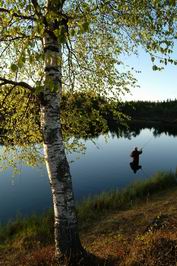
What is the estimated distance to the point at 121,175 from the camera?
3044 cm

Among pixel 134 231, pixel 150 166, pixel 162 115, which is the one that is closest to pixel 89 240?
pixel 134 231

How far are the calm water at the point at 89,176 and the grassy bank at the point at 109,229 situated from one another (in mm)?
2769

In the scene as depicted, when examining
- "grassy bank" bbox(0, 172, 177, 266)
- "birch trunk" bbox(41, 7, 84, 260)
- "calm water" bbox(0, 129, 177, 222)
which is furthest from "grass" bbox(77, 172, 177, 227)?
"birch trunk" bbox(41, 7, 84, 260)

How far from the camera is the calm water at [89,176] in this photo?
2312cm

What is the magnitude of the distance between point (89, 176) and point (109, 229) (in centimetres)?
1641

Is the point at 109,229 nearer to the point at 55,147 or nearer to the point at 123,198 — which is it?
the point at 123,198

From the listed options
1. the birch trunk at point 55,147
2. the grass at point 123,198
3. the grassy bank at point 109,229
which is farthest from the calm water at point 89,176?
the birch trunk at point 55,147

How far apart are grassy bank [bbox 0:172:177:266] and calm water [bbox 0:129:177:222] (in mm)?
2769

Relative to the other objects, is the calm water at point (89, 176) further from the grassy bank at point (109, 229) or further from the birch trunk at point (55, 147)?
the birch trunk at point (55, 147)

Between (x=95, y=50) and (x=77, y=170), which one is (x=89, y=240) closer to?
(x=95, y=50)

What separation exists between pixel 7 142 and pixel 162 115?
70314 millimetres

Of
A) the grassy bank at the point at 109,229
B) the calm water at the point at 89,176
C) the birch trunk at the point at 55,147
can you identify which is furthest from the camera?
the calm water at the point at 89,176

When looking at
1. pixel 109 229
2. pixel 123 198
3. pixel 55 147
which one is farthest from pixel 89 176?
pixel 55 147

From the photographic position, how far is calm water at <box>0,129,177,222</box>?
23125 millimetres
